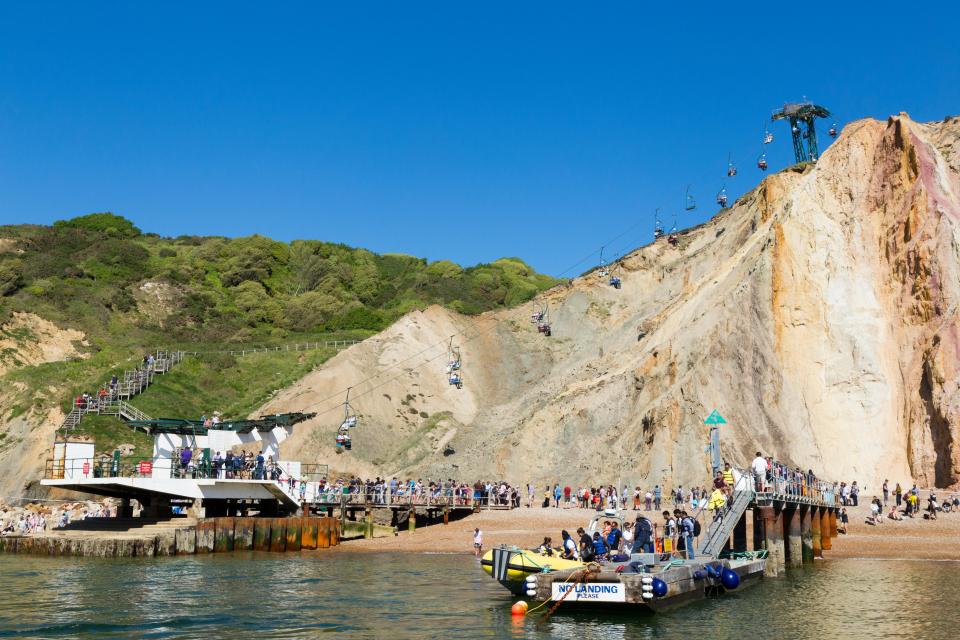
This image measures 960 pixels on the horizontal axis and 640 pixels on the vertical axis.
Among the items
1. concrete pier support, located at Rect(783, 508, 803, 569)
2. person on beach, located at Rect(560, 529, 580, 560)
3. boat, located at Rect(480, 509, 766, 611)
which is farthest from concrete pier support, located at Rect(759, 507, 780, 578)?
person on beach, located at Rect(560, 529, 580, 560)

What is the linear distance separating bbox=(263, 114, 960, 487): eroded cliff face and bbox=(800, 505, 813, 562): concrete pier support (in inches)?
498


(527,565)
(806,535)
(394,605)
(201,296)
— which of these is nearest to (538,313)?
(806,535)

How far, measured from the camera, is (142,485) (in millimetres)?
43375

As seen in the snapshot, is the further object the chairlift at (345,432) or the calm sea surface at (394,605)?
the chairlift at (345,432)

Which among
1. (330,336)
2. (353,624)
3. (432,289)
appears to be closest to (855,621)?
(353,624)

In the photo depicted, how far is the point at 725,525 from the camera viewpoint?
32281mm

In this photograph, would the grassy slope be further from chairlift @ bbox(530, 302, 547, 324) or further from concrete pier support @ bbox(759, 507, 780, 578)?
concrete pier support @ bbox(759, 507, 780, 578)

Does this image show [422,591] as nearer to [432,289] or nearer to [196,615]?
[196,615]

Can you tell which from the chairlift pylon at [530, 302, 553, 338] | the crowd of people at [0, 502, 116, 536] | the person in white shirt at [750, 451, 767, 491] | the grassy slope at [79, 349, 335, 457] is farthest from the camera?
the chairlift pylon at [530, 302, 553, 338]

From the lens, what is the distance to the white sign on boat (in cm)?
2472

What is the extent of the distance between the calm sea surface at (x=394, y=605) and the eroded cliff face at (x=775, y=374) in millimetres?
18631

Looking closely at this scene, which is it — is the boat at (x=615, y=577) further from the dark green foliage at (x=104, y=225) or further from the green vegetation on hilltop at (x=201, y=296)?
the dark green foliage at (x=104, y=225)

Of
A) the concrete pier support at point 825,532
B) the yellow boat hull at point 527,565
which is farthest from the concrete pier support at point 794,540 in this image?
the yellow boat hull at point 527,565

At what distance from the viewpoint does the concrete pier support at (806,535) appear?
39.0 meters
